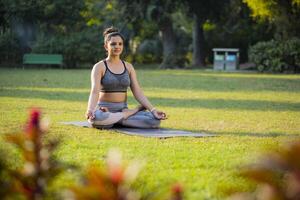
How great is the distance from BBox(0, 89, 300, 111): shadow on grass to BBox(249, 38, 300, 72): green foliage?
62.5ft

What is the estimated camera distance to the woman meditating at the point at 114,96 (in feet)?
30.7

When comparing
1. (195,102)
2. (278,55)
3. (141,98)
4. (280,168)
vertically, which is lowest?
(195,102)

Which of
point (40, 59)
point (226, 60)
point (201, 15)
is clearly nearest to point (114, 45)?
point (40, 59)

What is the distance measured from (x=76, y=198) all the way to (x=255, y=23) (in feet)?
150

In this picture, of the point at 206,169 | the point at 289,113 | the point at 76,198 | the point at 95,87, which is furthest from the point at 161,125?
the point at 76,198

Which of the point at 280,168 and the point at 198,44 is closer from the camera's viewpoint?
the point at 280,168

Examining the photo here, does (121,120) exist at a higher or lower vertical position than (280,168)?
lower

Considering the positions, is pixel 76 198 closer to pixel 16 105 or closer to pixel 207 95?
pixel 16 105

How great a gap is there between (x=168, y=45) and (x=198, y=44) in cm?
208

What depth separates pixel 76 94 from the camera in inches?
682

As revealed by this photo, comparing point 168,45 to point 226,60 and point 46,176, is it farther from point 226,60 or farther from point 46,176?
point 46,176

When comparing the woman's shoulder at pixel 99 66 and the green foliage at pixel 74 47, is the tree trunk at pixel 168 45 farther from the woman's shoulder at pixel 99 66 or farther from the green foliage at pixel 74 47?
the woman's shoulder at pixel 99 66

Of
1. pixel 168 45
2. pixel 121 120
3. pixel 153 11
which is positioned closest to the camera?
pixel 121 120

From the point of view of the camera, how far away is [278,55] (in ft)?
115
